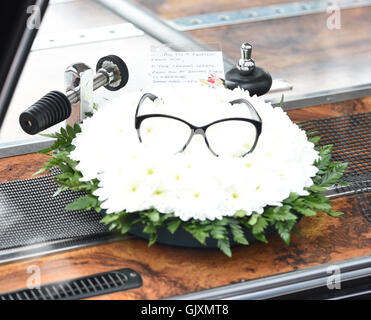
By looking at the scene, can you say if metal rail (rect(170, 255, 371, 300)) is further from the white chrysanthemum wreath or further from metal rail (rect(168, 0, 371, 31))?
metal rail (rect(168, 0, 371, 31))

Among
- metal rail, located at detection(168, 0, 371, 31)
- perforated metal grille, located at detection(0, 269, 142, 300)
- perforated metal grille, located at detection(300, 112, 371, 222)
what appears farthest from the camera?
metal rail, located at detection(168, 0, 371, 31)

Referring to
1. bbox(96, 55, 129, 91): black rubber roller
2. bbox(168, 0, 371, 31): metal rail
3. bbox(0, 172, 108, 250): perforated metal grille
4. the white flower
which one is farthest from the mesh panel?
bbox(168, 0, 371, 31): metal rail

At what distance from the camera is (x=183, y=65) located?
5.09 feet

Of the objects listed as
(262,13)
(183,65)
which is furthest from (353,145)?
(262,13)

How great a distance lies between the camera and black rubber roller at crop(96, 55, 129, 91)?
5.29 feet

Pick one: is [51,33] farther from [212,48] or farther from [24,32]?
[24,32]

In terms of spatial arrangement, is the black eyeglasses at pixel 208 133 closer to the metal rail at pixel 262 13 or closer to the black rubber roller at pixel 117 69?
the black rubber roller at pixel 117 69

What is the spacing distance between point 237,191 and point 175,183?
105 millimetres

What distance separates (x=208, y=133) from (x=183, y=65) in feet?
1.06

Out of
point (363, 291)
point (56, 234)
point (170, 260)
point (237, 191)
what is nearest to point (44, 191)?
point (56, 234)

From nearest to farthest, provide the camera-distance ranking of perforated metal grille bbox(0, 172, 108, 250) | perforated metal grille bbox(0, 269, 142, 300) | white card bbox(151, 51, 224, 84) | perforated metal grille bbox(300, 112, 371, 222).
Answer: perforated metal grille bbox(0, 269, 142, 300)
perforated metal grille bbox(0, 172, 108, 250)
perforated metal grille bbox(300, 112, 371, 222)
white card bbox(151, 51, 224, 84)

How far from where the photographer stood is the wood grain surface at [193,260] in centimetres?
119

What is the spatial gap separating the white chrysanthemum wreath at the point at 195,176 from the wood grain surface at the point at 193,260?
0.19 ft

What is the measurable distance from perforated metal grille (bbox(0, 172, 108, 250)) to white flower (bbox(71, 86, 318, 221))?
0.12m
